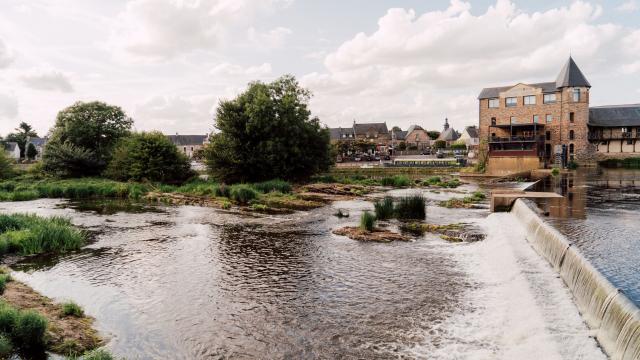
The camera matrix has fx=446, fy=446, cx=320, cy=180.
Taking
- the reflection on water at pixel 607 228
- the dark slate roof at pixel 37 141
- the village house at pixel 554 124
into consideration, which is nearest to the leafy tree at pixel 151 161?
the reflection on water at pixel 607 228

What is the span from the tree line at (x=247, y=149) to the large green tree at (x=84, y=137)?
0.20 meters

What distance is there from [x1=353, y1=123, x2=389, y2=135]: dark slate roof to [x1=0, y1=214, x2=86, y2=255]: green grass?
129m

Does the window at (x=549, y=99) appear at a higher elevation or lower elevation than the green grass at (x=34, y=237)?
higher

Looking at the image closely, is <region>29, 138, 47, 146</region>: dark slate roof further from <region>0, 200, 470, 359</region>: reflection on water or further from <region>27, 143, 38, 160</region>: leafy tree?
<region>0, 200, 470, 359</region>: reflection on water

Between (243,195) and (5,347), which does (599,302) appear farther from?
(243,195)

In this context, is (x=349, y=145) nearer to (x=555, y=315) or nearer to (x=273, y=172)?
(x=273, y=172)

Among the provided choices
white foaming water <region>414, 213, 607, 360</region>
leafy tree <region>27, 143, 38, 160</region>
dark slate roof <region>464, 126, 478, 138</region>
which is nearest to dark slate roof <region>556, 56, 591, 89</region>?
dark slate roof <region>464, 126, 478, 138</region>

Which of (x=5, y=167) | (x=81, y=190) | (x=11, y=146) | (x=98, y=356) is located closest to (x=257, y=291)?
(x=98, y=356)

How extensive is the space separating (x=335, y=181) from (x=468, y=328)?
39.4m

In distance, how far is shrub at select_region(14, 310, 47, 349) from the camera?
8664mm

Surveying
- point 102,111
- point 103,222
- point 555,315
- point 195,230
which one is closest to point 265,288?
point 555,315

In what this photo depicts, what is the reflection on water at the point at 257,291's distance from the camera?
9523 millimetres

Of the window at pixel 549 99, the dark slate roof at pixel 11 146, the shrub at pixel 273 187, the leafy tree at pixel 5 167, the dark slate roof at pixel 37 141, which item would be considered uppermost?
the window at pixel 549 99

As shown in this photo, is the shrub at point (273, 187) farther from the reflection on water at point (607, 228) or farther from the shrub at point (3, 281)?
the shrub at point (3, 281)
